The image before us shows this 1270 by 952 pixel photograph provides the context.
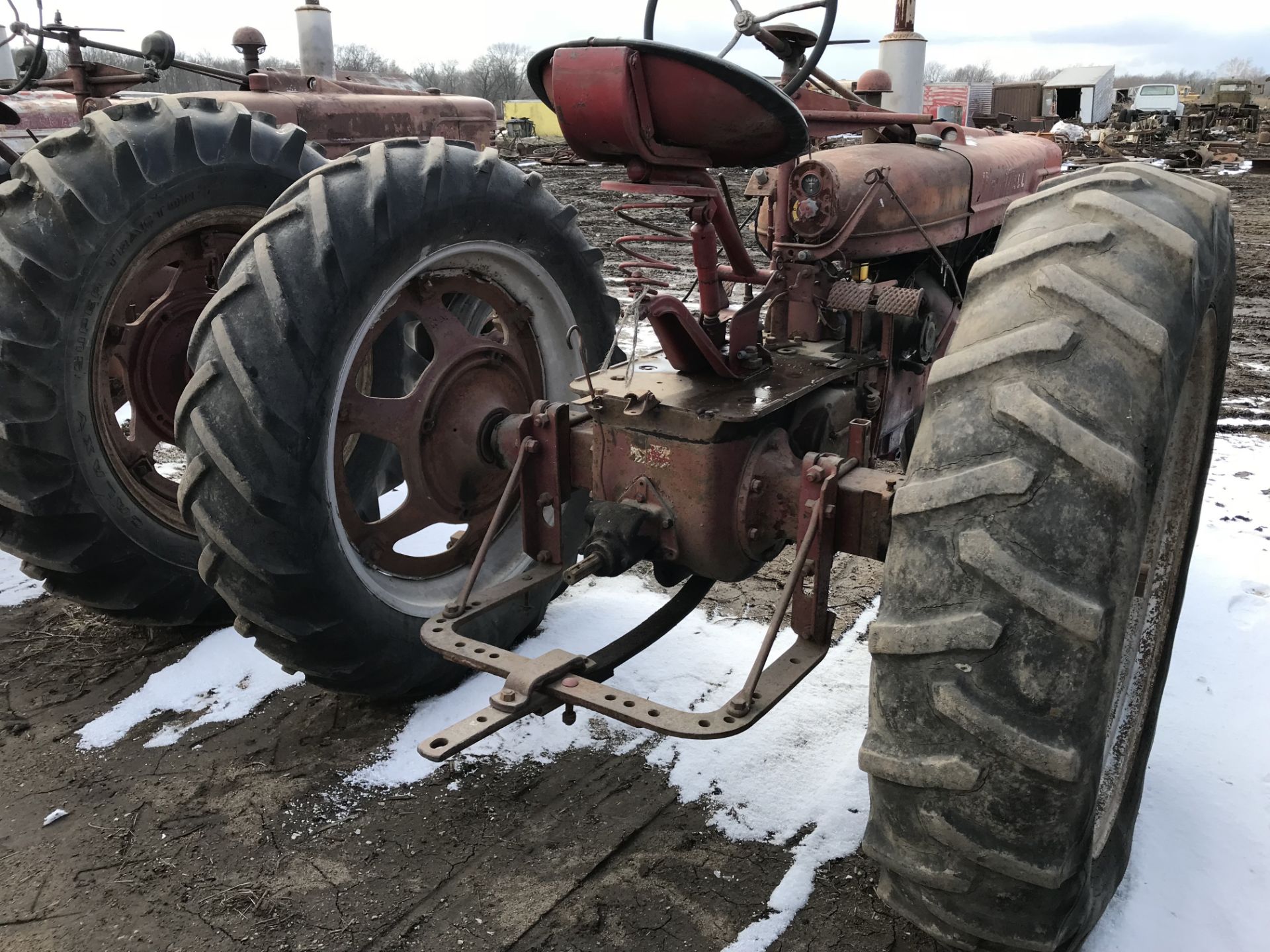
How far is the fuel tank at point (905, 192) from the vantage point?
3.50 meters

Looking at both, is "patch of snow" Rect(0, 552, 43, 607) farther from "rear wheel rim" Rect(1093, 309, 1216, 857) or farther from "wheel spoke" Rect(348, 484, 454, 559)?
"rear wheel rim" Rect(1093, 309, 1216, 857)

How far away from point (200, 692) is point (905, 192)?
3.16 m

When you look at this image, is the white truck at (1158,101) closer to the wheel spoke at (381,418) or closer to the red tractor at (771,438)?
the red tractor at (771,438)

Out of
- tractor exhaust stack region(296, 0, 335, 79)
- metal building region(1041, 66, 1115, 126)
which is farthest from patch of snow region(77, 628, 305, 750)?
metal building region(1041, 66, 1115, 126)

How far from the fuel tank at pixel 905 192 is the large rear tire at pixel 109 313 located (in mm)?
1835

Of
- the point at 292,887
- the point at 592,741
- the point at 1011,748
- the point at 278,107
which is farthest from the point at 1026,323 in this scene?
the point at 278,107

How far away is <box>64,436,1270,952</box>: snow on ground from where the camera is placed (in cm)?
238

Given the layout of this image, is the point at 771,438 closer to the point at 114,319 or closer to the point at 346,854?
the point at 346,854

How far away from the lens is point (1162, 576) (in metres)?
2.72

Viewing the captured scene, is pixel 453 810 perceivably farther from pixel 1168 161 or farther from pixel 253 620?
pixel 1168 161

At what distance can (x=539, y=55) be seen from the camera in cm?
243

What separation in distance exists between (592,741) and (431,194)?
1.68 metres

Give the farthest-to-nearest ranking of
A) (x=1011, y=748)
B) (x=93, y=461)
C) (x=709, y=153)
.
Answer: (x=93, y=461) → (x=709, y=153) → (x=1011, y=748)

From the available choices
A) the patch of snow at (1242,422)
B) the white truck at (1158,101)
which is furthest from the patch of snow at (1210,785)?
the white truck at (1158,101)
